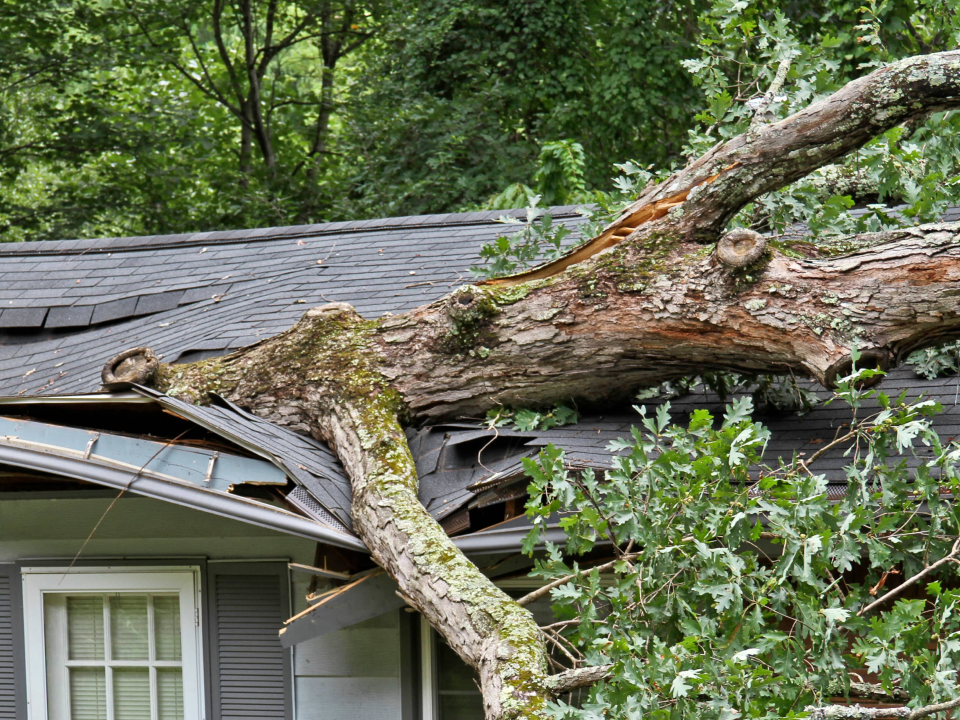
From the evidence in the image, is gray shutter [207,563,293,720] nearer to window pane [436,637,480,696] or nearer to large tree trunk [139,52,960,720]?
window pane [436,637,480,696]

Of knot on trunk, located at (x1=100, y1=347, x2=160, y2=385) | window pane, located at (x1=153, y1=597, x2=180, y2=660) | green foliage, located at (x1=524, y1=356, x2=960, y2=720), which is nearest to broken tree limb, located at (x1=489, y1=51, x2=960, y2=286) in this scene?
green foliage, located at (x1=524, y1=356, x2=960, y2=720)

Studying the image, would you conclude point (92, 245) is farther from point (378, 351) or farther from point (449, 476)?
point (449, 476)

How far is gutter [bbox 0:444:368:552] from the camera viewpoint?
3.70 meters

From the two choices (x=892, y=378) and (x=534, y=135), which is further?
(x=534, y=135)

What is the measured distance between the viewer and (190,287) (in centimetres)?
674

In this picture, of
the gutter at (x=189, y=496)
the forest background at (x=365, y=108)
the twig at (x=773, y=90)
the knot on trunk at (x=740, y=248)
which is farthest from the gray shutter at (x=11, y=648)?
the forest background at (x=365, y=108)

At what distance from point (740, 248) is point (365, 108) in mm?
10918

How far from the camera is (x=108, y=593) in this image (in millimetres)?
5027

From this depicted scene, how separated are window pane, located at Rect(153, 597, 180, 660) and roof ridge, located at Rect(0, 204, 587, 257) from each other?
328cm

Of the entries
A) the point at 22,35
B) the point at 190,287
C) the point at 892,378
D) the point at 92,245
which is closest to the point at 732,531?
the point at 892,378

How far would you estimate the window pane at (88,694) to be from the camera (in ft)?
16.5

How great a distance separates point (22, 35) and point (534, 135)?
8.11m

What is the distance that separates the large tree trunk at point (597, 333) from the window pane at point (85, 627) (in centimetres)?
135

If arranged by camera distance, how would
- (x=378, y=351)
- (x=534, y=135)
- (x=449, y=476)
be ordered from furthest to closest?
1. (x=534, y=135)
2. (x=378, y=351)
3. (x=449, y=476)
